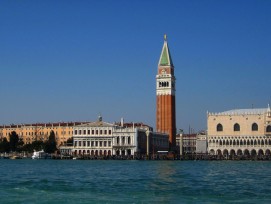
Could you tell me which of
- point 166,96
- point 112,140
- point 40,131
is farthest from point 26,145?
point 166,96

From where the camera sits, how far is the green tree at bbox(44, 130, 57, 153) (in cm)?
9962

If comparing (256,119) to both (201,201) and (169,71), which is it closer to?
(169,71)

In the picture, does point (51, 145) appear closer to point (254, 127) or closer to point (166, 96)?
point (166, 96)

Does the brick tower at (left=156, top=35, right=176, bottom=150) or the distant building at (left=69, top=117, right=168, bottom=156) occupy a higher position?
the brick tower at (left=156, top=35, right=176, bottom=150)

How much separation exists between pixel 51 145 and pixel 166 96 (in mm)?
22318

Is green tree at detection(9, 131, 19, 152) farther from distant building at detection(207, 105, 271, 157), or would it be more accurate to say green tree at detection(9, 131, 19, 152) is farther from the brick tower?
distant building at detection(207, 105, 271, 157)

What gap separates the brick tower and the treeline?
19.4 meters

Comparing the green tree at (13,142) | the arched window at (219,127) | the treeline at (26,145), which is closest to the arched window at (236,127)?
the arched window at (219,127)

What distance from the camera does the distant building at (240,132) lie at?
281ft

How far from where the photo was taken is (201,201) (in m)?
21.1

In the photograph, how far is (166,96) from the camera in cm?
9906

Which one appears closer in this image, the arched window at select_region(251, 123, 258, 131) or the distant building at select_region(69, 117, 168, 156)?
the arched window at select_region(251, 123, 258, 131)

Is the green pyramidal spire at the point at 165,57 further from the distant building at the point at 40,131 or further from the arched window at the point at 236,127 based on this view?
the distant building at the point at 40,131

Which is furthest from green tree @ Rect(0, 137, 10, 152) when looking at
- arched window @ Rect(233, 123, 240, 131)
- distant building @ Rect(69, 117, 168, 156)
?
arched window @ Rect(233, 123, 240, 131)
